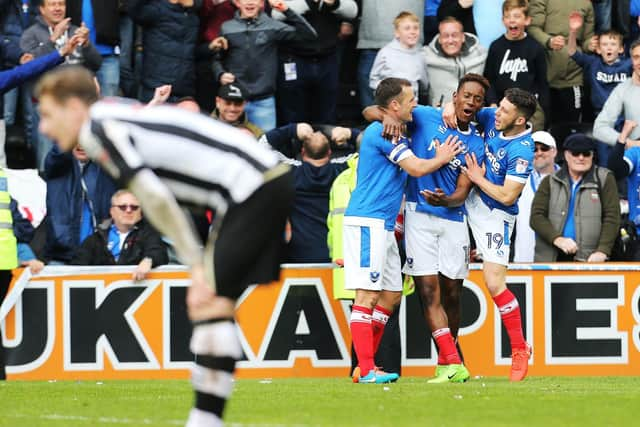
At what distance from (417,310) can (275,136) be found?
91.3 inches

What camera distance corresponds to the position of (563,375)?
45.3 feet

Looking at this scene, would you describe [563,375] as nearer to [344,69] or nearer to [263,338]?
[263,338]

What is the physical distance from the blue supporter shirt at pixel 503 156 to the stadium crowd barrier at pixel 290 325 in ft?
6.47

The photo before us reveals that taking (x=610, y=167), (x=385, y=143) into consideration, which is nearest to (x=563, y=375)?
(x=610, y=167)

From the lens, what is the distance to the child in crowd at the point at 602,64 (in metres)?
16.5

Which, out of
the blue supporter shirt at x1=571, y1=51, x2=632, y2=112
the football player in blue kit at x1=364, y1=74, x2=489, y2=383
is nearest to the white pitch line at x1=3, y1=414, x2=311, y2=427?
the football player in blue kit at x1=364, y1=74, x2=489, y2=383

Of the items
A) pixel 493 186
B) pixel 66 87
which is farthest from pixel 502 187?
pixel 66 87

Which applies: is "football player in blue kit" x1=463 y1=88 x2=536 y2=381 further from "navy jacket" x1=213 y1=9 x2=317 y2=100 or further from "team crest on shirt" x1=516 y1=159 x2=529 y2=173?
"navy jacket" x1=213 y1=9 x2=317 y2=100

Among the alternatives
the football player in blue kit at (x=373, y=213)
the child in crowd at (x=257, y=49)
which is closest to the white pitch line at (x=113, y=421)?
the football player in blue kit at (x=373, y=213)

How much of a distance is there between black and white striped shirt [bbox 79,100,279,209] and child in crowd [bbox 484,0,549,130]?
948 cm

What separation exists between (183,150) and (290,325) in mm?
7104

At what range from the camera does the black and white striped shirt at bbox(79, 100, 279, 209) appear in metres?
6.57

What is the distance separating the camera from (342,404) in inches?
375

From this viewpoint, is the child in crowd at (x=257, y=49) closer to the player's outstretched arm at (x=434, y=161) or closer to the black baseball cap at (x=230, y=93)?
the black baseball cap at (x=230, y=93)
